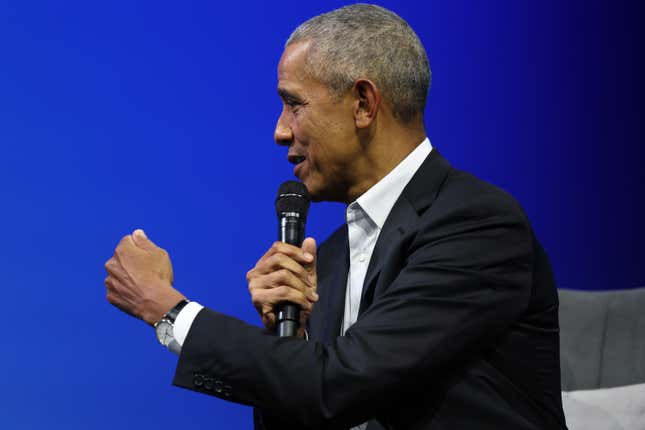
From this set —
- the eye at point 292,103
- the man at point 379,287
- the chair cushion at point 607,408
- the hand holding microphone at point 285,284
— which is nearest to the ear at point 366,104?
the man at point 379,287

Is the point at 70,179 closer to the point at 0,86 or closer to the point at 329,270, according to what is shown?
the point at 0,86

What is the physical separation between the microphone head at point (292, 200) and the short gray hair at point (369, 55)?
0.22 metres

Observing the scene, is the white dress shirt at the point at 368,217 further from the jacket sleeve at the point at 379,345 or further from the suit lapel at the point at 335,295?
the jacket sleeve at the point at 379,345

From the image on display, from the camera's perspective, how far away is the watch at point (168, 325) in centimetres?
131

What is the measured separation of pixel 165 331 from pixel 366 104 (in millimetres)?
551

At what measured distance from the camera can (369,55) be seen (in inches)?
62.9

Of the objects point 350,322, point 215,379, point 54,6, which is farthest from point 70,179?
point 215,379

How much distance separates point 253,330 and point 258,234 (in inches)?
45.1

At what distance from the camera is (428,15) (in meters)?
2.75

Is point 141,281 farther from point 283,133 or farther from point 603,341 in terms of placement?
point 603,341

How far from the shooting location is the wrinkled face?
5.21ft

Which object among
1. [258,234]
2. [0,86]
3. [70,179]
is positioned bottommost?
[258,234]

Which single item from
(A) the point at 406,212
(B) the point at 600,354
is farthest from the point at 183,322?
(B) the point at 600,354

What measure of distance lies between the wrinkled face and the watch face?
419 millimetres
